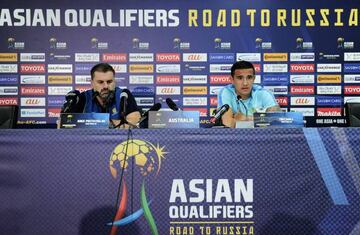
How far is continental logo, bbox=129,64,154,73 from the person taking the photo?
191 inches

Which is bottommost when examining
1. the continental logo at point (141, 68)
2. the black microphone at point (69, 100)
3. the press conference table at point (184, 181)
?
the press conference table at point (184, 181)

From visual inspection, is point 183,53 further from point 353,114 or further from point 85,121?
point 85,121

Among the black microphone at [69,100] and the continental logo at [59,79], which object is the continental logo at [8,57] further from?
the black microphone at [69,100]

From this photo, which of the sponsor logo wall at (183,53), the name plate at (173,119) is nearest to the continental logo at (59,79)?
the sponsor logo wall at (183,53)

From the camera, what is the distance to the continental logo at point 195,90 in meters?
4.86

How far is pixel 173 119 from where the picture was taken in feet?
8.20

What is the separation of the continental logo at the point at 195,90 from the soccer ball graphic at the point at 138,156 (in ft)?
8.62

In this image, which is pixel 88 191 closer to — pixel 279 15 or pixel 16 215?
pixel 16 215

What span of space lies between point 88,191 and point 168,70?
2.73 metres

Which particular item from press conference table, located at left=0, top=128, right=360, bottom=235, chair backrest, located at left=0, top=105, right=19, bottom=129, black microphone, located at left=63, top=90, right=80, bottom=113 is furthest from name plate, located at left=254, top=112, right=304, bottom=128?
chair backrest, located at left=0, top=105, right=19, bottom=129

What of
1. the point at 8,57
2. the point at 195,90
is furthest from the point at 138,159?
the point at 8,57

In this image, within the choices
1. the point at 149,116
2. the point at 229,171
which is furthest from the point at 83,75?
the point at 229,171

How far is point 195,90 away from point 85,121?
2.45 metres

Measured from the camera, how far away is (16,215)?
7.30 ft
